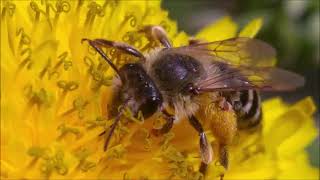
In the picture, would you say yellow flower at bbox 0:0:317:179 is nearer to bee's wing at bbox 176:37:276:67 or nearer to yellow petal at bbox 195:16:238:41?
bee's wing at bbox 176:37:276:67

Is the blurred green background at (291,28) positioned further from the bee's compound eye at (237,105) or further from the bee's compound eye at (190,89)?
the bee's compound eye at (190,89)

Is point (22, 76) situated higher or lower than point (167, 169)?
higher

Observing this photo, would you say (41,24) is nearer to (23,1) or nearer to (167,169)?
(23,1)

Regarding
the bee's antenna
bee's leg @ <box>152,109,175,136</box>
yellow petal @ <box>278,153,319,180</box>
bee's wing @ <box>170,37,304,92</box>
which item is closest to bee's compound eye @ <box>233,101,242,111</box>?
bee's wing @ <box>170,37,304,92</box>

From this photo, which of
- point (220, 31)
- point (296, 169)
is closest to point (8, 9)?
Answer: point (220, 31)

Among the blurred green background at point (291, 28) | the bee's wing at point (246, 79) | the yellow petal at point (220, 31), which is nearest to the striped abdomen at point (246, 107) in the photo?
the bee's wing at point (246, 79)

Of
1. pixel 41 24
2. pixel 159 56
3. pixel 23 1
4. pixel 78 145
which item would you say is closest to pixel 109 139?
pixel 78 145

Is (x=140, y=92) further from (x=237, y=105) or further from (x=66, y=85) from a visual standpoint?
(x=237, y=105)
